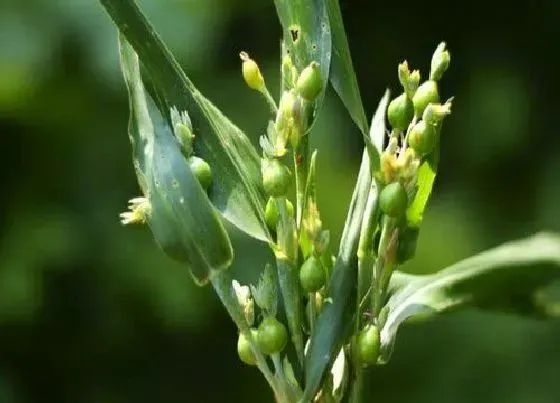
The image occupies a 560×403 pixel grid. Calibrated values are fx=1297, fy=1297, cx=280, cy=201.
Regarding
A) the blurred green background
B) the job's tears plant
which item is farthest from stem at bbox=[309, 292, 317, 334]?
the blurred green background

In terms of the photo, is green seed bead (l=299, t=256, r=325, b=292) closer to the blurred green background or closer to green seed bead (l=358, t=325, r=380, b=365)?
green seed bead (l=358, t=325, r=380, b=365)

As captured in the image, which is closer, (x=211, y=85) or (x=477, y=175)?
(x=211, y=85)

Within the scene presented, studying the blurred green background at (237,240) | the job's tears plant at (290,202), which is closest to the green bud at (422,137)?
the job's tears plant at (290,202)

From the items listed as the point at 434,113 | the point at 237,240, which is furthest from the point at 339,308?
the point at 237,240

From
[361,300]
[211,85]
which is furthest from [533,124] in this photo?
[361,300]

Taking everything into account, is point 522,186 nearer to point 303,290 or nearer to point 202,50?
point 202,50
